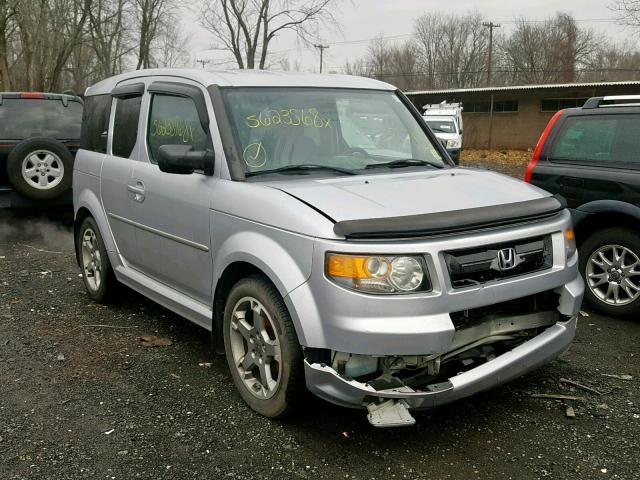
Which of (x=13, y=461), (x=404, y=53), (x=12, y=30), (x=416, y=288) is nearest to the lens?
(x=416, y=288)

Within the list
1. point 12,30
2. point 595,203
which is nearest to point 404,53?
point 12,30

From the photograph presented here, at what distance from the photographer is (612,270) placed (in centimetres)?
527

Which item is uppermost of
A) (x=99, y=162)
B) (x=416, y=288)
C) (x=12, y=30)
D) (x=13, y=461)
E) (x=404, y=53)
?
(x=404, y=53)

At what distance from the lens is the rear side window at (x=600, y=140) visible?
5207 millimetres

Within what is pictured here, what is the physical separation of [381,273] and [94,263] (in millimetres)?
3576

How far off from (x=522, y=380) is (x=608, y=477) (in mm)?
Answer: 1074

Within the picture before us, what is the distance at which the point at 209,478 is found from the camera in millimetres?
2979

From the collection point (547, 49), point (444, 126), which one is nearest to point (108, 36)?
point (444, 126)

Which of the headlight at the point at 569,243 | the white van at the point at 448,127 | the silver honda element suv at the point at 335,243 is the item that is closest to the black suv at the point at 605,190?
the silver honda element suv at the point at 335,243

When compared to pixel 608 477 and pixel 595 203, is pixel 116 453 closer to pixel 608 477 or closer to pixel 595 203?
pixel 608 477

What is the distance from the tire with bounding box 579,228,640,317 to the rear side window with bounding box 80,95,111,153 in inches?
164

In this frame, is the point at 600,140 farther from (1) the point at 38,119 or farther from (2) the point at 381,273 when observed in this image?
(1) the point at 38,119

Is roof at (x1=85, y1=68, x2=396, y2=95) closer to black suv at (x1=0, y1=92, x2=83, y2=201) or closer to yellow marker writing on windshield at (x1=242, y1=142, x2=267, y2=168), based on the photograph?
yellow marker writing on windshield at (x1=242, y1=142, x2=267, y2=168)

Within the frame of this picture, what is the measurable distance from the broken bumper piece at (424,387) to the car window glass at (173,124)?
5.66ft
